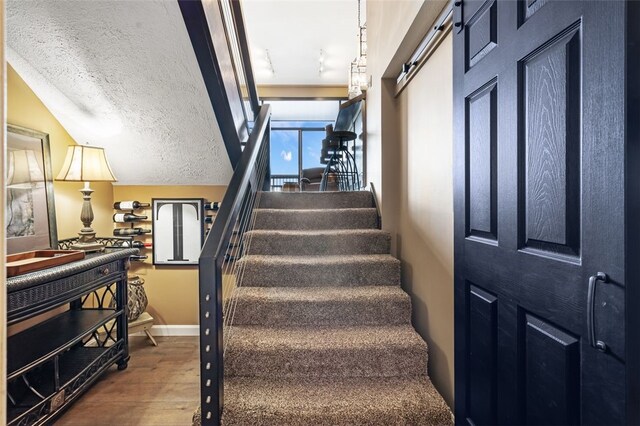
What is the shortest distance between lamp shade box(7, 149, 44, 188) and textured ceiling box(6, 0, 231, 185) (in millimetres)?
456

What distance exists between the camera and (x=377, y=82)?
2576 mm

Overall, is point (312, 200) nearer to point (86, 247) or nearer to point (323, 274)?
point (323, 274)

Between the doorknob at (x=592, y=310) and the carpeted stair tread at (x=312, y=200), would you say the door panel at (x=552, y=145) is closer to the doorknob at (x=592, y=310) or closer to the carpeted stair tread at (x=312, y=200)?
the doorknob at (x=592, y=310)

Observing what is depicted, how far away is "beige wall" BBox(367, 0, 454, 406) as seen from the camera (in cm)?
152

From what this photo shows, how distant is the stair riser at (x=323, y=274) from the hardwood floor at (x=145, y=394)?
2.91 feet

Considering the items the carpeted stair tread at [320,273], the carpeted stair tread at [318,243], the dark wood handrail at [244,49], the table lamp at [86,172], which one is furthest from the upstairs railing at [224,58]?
the carpeted stair tread at [320,273]

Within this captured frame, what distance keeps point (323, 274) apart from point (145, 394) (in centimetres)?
145

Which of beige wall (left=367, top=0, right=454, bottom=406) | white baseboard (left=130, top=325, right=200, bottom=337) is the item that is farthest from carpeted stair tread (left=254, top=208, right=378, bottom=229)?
white baseboard (left=130, top=325, right=200, bottom=337)

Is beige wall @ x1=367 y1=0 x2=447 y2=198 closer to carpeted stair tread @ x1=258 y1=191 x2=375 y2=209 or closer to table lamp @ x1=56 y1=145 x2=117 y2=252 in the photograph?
carpeted stair tread @ x1=258 y1=191 x2=375 y2=209

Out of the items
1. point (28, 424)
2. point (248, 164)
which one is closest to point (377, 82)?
point (248, 164)

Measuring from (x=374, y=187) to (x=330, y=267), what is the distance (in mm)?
1007

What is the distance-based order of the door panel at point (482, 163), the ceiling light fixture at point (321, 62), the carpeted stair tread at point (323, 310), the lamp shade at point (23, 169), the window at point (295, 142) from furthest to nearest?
the window at point (295, 142), the ceiling light fixture at point (321, 62), the lamp shade at point (23, 169), the carpeted stair tread at point (323, 310), the door panel at point (482, 163)

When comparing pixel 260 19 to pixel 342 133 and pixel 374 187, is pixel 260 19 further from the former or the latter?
pixel 374 187

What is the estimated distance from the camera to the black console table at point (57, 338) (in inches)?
59.8
